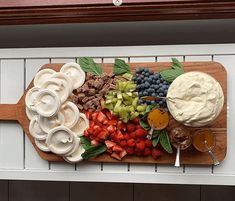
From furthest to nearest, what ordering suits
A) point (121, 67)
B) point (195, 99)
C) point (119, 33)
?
1. point (119, 33)
2. point (121, 67)
3. point (195, 99)

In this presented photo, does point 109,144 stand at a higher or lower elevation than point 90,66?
lower

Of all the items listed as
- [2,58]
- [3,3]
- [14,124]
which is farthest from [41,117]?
[3,3]

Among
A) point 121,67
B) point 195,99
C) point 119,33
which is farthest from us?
point 119,33

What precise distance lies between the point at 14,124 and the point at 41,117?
0.38 ft

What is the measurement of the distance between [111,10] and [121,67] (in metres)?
0.17

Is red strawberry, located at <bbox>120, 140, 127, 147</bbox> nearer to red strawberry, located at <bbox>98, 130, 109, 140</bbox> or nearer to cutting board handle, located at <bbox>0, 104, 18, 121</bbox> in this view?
red strawberry, located at <bbox>98, 130, 109, 140</bbox>

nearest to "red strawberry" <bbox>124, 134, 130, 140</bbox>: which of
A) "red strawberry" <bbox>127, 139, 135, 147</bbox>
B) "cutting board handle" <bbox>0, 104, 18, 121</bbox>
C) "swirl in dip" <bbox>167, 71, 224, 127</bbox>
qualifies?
"red strawberry" <bbox>127, 139, 135, 147</bbox>

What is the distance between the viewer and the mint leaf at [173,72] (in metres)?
1.00

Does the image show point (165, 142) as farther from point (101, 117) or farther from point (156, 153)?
point (101, 117)

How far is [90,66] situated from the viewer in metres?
1.05

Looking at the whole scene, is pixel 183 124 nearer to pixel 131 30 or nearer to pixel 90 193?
pixel 131 30

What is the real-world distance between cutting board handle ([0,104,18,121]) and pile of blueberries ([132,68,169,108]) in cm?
36

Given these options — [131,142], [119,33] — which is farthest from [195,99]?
[119,33]

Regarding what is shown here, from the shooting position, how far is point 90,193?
1423 mm
